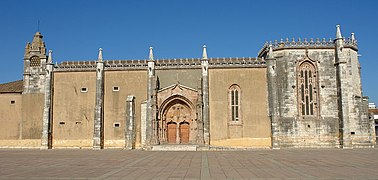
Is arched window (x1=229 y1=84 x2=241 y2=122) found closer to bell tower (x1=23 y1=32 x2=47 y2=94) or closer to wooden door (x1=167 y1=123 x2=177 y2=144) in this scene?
wooden door (x1=167 y1=123 x2=177 y2=144)

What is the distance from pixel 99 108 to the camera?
123 feet

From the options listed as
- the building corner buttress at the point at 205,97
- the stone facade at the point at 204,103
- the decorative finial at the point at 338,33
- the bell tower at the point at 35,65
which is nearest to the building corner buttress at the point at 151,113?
the stone facade at the point at 204,103

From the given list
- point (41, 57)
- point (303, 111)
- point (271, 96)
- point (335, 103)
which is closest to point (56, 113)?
point (41, 57)

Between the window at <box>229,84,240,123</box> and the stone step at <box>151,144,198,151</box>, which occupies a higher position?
the window at <box>229,84,240,123</box>

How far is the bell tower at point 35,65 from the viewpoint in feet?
132

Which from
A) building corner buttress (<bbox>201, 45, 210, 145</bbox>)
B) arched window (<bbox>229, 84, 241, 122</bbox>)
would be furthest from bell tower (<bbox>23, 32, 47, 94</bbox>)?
arched window (<bbox>229, 84, 241, 122</bbox>)

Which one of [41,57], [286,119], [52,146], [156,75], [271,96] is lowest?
[52,146]

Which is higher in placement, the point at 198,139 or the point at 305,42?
the point at 305,42

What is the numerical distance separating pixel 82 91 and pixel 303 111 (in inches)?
897

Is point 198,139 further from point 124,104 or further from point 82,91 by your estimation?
point 82,91

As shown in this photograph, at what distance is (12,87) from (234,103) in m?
25.1

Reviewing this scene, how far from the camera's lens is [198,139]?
3572cm

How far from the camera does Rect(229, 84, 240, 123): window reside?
3666 centimetres

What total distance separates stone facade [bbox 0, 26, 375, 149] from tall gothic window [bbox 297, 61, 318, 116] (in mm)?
99
